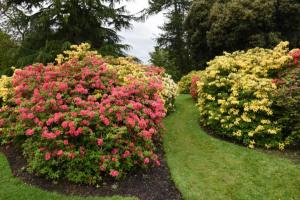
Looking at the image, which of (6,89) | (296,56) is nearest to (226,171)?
(296,56)

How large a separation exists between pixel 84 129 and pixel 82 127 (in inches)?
4.6

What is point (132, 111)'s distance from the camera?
6.65m

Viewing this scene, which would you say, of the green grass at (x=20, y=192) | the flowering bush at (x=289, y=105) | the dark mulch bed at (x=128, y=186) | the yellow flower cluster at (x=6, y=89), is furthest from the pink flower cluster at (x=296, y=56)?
the yellow flower cluster at (x=6, y=89)

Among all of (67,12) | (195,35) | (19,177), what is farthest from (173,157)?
(195,35)

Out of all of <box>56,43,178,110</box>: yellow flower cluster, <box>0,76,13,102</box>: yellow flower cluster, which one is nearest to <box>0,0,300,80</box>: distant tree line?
<box>56,43,178,110</box>: yellow flower cluster

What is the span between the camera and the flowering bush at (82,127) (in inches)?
221

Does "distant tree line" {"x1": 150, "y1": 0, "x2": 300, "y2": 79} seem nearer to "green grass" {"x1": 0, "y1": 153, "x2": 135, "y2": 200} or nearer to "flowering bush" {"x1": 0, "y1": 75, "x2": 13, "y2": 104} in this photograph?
"flowering bush" {"x1": 0, "y1": 75, "x2": 13, "y2": 104}

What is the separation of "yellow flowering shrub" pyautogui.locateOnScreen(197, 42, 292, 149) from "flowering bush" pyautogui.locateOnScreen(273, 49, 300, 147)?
0.56 ft

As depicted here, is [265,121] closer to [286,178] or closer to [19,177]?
[286,178]

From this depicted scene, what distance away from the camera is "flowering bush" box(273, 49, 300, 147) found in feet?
22.2

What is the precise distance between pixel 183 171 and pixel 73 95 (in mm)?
2776

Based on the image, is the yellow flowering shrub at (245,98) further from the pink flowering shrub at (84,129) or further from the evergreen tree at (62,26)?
the evergreen tree at (62,26)

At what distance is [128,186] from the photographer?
5.62 metres

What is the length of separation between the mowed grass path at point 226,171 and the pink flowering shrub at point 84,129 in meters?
0.74
